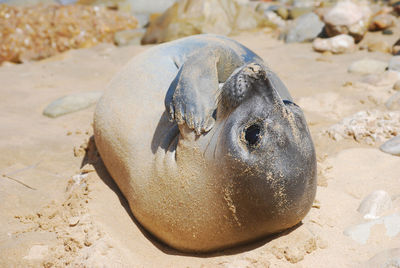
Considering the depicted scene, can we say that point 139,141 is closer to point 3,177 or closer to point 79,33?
point 3,177

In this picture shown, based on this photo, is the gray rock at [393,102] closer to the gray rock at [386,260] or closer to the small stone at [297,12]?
the gray rock at [386,260]

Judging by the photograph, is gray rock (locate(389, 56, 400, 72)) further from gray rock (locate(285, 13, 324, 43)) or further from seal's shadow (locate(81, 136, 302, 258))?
seal's shadow (locate(81, 136, 302, 258))

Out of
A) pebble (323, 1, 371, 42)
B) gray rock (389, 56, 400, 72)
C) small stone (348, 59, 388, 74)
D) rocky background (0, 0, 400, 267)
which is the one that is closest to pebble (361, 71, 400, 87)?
rocky background (0, 0, 400, 267)

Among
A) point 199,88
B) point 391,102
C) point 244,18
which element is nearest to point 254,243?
point 199,88

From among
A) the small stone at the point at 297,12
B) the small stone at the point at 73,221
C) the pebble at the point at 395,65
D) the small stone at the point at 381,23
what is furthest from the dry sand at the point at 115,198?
the small stone at the point at 297,12

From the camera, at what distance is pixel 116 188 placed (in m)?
2.63

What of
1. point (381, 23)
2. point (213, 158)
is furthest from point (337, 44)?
point (213, 158)

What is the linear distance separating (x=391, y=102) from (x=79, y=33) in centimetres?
593

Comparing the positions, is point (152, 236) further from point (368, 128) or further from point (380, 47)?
point (380, 47)

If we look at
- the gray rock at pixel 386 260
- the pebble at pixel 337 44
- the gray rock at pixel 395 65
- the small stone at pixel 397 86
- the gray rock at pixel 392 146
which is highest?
the gray rock at pixel 386 260

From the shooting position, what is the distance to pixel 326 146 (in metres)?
3.20

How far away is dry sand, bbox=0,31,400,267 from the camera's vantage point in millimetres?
2004

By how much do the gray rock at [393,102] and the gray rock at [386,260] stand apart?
2.10 meters

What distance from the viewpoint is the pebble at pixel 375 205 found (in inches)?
87.3
